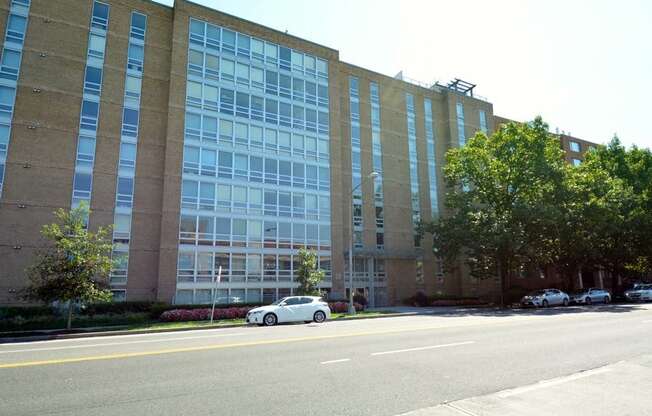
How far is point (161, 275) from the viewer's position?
26453 mm

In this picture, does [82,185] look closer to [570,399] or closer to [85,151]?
[85,151]

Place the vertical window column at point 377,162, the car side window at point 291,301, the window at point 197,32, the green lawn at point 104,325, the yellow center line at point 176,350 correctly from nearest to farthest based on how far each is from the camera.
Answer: the yellow center line at point 176,350 → the green lawn at point 104,325 → the car side window at point 291,301 → the window at point 197,32 → the vertical window column at point 377,162

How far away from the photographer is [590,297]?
33.0 meters

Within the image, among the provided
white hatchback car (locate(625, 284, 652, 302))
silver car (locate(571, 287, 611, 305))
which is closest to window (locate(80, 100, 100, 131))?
silver car (locate(571, 287, 611, 305))

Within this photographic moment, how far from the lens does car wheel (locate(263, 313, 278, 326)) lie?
19.1 meters

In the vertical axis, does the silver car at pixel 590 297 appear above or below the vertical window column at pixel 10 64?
below

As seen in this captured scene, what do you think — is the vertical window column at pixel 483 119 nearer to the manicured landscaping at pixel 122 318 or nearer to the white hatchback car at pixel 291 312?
the manicured landscaping at pixel 122 318

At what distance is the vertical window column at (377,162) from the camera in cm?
Result: 3712

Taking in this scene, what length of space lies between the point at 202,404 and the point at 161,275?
22.7 metres

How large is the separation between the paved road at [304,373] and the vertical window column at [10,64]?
65.3 ft

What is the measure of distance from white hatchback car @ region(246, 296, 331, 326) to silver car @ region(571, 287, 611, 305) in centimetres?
2338

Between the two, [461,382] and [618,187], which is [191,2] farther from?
[618,187]

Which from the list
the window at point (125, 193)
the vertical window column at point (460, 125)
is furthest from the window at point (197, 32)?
the vertical window column at point (460, 125)

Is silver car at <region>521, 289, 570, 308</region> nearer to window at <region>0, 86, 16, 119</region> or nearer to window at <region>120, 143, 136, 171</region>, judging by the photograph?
window at <region>120, 143, 136, 171</region>
